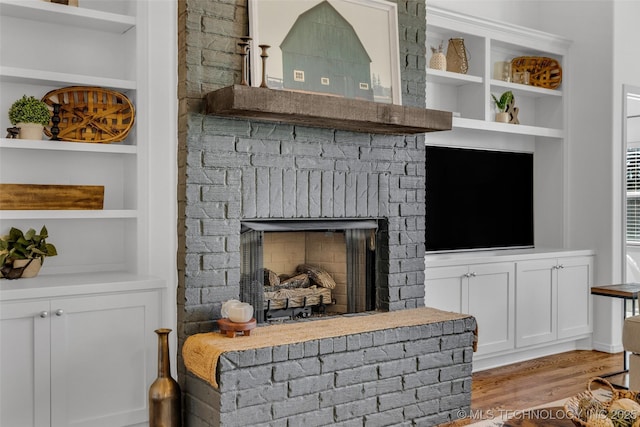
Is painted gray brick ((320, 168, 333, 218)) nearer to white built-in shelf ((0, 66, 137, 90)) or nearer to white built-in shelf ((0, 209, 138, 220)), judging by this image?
white built-in shelf ((0, 209, 138, 220))

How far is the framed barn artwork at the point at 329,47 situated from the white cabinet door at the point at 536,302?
1918mm

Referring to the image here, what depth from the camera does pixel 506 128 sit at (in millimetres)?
4742

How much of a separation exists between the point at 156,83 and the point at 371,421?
81.0 inches

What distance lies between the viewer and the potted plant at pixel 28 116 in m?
3.02

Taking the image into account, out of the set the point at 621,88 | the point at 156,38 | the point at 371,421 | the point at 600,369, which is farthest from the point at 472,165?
Answer: the point at 156,38

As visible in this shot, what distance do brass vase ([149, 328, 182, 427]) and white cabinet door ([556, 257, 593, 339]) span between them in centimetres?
327

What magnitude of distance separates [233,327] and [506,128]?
284 cm

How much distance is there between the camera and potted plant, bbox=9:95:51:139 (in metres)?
3.02

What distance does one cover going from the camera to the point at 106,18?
318 cm

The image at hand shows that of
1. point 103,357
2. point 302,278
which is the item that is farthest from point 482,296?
point 103,357

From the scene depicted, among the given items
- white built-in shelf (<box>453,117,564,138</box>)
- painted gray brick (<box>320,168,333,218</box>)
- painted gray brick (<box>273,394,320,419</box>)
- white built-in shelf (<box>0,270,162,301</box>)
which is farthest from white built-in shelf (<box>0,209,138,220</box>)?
white built-in shelf (<box>453,117,564,138</box>)

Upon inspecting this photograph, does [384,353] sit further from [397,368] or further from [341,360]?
[341,360]

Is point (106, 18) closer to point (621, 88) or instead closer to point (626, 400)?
point (626, 400)

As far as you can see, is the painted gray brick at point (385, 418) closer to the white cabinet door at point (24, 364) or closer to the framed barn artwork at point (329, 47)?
the white cabinet door at point (24, 364)
